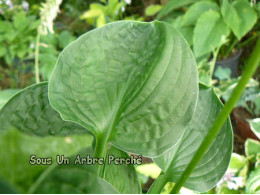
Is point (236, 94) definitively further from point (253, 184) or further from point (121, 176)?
point (253, 184)

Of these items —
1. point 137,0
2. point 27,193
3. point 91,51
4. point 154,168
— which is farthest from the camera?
point 137,0

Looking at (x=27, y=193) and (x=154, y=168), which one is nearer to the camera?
(x=27, y=193)

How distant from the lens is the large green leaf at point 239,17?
95 cm

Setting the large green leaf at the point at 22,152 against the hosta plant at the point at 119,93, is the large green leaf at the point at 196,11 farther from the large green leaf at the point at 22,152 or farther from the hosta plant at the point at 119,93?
the large green leaf at the point at 22,152

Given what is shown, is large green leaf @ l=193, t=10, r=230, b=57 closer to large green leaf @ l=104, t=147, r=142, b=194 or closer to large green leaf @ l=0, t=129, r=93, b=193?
large green leaf @ l=104, t=147, r=142, b=194

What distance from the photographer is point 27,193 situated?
122 mm

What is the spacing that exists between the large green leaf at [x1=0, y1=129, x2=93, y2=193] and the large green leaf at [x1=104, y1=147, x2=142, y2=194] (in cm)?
21

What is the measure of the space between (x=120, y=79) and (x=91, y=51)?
0.04 m

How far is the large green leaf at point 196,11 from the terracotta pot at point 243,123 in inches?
13.3

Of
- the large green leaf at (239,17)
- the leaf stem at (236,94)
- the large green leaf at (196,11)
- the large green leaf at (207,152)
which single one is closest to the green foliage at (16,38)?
the large green leaf at (196,11)

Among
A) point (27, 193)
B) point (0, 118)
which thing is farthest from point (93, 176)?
point (0, 118)

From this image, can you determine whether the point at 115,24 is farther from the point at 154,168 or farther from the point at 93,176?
the point at 154,168

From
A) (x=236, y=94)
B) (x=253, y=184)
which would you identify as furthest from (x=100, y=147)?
(x=253, y=184)

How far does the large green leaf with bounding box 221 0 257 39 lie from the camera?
949mm
